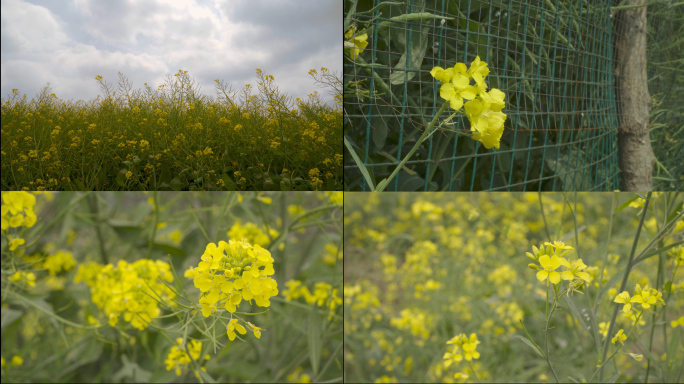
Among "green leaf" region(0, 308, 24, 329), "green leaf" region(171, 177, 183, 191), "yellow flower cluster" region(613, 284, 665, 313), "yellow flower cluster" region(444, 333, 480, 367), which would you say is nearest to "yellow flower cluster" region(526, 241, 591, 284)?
"yellow flower cluster" region(613, 284, 665, 313)

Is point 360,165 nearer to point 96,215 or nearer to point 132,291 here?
point 132,291

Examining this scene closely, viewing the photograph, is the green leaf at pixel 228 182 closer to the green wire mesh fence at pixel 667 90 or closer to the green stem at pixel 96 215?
the green stem at pixel 96 215

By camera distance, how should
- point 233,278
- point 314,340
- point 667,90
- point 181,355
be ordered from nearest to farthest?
point 233,278 < point 181,355 < point 314,340 < point 667,90

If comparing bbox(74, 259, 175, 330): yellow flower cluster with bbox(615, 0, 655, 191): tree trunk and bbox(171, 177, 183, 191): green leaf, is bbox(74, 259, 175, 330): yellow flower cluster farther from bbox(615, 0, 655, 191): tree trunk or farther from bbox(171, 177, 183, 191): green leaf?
bbox(615, 0, 655, 191): tree trunk

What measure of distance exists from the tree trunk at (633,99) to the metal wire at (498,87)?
0.03 meters

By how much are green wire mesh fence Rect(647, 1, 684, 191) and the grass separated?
2.74 ft

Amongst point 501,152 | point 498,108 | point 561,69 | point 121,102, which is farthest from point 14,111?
point 561,69

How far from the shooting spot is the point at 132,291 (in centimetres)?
75

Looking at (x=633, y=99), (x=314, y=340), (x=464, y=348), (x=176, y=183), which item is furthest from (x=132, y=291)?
(x=633, y=99)

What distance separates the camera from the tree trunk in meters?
1.02

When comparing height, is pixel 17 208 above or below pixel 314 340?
above

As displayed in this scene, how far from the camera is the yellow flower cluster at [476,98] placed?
0.50 m

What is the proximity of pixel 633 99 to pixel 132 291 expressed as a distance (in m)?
1.20

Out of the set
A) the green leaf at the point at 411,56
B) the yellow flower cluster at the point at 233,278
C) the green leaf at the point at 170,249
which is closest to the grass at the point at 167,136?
the green leaf at the point at 411,56
